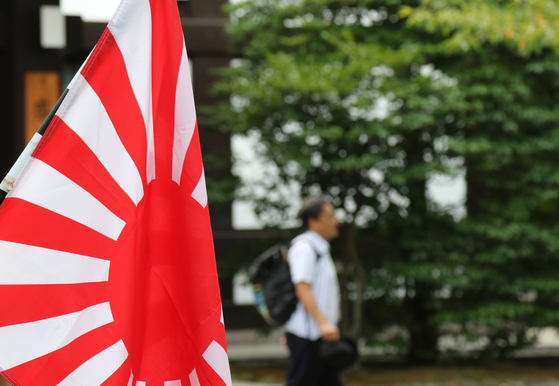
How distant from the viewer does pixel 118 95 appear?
1529mm

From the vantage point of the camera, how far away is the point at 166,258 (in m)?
1.57

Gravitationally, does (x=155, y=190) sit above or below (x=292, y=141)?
below

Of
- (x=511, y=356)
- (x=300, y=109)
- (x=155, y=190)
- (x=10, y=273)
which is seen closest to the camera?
(x=10, y=273)

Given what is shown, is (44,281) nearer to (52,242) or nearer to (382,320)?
(52,242)

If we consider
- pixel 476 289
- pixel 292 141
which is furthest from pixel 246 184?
pixel 476 289

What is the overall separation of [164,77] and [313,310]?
236 cm

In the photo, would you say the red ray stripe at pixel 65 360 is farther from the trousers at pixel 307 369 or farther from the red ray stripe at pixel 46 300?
the trousers at pixel 307 369

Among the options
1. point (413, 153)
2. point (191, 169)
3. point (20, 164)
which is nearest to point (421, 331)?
point (413, 153)

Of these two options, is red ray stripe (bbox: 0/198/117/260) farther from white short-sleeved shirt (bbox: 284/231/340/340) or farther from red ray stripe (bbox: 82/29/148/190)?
white short-sleeved shirt (bbox: 284/231/340/340)

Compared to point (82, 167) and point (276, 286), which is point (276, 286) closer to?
point (276, 286)

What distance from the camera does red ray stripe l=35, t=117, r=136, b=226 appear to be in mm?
1438

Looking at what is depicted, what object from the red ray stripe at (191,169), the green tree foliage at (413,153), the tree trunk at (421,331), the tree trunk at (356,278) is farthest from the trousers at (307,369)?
the tree trunk at (421,331)

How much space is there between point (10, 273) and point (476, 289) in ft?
23.7

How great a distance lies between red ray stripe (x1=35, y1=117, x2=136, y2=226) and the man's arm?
2.29 m
